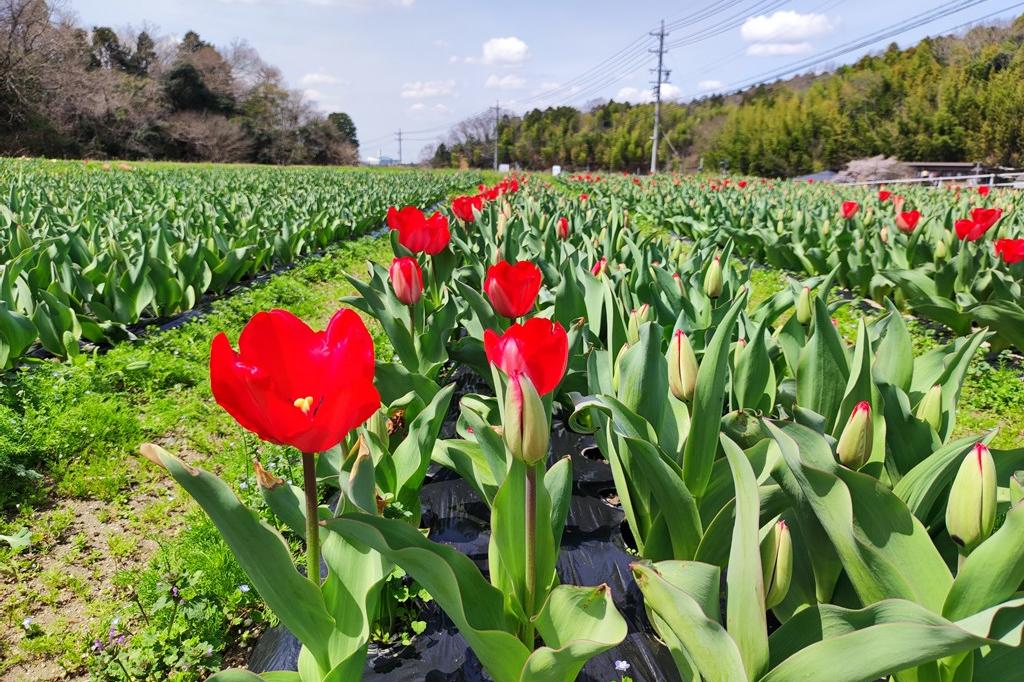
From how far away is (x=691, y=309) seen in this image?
2895 mm

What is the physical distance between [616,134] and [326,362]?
243 ft

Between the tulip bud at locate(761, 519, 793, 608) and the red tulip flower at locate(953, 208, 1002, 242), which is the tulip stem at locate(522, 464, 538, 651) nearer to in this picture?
the tulip bud at locate(761, 519, 793, 608)

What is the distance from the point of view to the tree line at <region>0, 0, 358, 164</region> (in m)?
34.9

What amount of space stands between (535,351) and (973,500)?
2.50 feet

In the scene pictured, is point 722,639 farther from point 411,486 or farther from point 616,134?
point 616,134

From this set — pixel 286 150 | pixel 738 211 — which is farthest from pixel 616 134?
pixel 738 211

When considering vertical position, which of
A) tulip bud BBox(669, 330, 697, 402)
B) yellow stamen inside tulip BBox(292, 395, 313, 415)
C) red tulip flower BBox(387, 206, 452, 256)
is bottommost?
tulip bud BBox(669, 330, 697, 402)

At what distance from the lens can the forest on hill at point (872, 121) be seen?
4250cm

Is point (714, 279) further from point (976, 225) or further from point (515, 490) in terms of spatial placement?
point (976, 225)

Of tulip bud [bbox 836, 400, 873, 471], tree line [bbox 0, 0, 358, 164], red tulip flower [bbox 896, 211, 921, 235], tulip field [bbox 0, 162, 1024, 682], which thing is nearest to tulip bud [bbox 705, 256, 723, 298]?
tulip field [bbox 0, 162, 1024, 682]

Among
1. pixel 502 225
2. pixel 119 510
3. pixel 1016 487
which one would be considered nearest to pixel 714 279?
pixel 1016 487

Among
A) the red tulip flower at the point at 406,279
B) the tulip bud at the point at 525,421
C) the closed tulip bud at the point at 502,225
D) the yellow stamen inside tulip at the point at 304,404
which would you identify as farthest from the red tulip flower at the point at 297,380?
the closed tulip bud at the point at 502,225

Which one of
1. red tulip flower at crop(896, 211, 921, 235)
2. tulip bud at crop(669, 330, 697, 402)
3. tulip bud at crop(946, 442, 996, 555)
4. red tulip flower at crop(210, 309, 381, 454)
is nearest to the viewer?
red tulip flower at crop(210, 309, 381, 454)

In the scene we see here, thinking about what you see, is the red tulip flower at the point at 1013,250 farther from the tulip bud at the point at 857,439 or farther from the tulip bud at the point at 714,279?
the tulip bud at the point at 857,439
